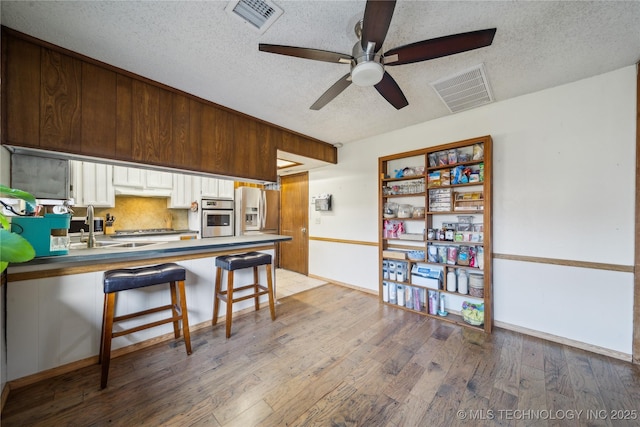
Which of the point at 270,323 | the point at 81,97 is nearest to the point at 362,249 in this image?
the point at 270,323

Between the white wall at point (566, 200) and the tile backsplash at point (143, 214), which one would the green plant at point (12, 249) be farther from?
the white wall at point (566, 200)

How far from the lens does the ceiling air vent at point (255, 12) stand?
1.39 m

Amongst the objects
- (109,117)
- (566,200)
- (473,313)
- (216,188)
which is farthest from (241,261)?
(566,200)

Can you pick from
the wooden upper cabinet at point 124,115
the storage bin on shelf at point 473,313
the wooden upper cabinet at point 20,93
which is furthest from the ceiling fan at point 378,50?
the storage bin on shelf at point 473,313

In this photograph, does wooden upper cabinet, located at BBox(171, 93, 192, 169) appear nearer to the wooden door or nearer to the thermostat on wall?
the thermostat on wall

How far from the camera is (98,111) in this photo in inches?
76.4

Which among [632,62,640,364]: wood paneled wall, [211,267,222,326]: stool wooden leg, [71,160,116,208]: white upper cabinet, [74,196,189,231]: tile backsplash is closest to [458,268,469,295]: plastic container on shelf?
[632,62,640,364]: wood paneled wall

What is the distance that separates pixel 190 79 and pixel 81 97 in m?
0.83

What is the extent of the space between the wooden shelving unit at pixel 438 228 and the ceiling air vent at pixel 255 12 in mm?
2133

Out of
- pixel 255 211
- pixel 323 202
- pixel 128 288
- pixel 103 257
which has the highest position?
pixel 323 202

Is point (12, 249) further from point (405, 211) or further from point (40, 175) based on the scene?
point (405, 211)

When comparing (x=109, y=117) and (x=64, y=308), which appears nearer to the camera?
(x=64, y=308)

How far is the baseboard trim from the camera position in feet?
6.37

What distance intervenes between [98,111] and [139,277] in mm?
1434
